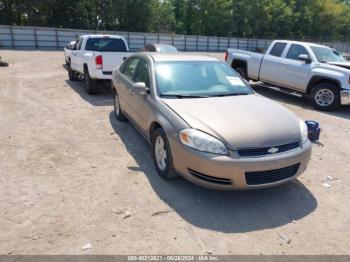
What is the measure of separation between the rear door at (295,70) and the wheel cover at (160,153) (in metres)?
6.20

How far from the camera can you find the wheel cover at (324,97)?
331 inches

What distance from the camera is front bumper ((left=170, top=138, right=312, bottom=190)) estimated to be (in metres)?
3.34

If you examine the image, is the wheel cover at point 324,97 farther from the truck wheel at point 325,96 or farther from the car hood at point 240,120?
the car hood at point 240,120

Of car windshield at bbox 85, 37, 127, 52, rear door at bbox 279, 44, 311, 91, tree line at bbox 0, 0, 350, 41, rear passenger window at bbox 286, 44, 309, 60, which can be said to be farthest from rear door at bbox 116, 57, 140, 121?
tree line at bbox 0, 0, 350, 41

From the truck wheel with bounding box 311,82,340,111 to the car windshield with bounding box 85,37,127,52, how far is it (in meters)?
5.88

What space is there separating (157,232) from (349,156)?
3964mm

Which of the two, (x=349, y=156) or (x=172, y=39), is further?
(x=172, y=39)

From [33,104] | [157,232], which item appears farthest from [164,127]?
[33,104]

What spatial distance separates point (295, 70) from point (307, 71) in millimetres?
395

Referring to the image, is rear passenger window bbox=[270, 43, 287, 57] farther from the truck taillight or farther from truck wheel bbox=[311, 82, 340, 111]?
the truck taillight

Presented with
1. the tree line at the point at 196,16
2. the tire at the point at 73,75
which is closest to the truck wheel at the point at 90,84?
the tire at the point at 73,75

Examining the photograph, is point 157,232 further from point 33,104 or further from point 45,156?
point 33,104

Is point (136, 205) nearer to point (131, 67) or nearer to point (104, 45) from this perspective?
point (131, 67)

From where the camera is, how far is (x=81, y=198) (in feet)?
12.3
